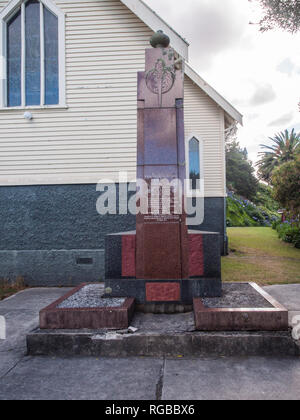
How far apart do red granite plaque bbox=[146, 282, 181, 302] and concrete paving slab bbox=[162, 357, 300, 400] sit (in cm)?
111

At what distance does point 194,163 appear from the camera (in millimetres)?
11844

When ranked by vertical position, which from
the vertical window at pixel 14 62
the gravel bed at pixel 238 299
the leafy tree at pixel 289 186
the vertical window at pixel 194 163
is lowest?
the gravel bed at pixel 238 299

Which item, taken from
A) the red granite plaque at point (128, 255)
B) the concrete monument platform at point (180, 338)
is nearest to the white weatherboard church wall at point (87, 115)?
the red granite plaque at point (128, 255)

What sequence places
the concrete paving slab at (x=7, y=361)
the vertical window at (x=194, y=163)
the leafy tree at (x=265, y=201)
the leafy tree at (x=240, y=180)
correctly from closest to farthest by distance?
the concrete paving slab at (x=7, y=361), the vertical window at (x=194, y=163), the leafy tree at (x=265, y=201), the leafy tree at (x=240, y=180)

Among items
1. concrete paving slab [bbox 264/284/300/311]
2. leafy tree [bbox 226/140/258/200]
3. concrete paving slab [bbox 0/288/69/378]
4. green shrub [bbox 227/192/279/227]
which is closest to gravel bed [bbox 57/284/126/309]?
concrete paving slab [bbox 0/288/69/378]

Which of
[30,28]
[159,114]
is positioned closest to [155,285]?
[159,114]

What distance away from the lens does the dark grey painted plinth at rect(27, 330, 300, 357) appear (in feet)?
10.7

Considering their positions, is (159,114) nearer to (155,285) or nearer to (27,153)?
(155,285)

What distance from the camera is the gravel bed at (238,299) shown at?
12.4 feet

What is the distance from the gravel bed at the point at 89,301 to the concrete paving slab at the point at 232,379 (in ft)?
3.72

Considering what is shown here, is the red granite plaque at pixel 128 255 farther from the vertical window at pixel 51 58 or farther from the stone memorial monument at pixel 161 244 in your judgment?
the vertical window at pixel 51 58

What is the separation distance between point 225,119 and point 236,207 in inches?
506

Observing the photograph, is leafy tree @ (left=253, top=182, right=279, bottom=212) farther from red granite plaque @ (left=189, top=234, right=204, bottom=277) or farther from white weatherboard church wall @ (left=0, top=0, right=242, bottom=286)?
red granite plaque @ (left=189, top=234, right=204, bottom=277)
